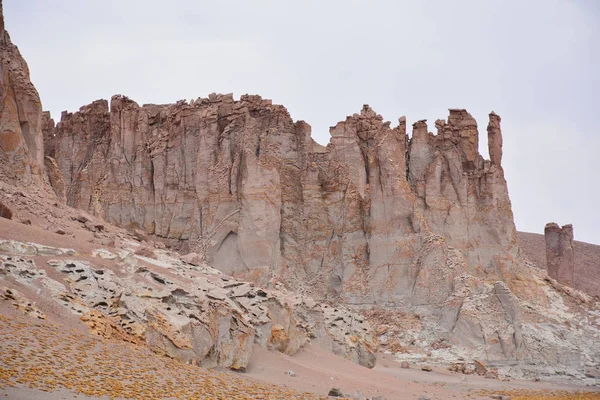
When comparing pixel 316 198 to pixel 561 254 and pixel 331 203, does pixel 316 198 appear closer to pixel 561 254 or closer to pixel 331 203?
pixel 331 203

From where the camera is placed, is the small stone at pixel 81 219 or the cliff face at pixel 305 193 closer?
the small stone at pixel 81 219

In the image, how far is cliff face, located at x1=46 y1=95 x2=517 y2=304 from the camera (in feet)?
145

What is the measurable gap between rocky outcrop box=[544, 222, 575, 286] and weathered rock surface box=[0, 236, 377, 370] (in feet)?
116

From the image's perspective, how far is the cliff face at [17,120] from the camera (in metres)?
28.3

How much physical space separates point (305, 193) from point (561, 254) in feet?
77.4

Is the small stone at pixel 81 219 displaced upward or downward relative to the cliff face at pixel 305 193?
downward

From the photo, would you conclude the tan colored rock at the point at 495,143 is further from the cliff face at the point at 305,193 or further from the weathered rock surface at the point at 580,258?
the weathered rock surface at the point at 580,258

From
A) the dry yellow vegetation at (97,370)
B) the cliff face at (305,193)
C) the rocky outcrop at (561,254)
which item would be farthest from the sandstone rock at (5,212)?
the rocky outcrop at (561,254)

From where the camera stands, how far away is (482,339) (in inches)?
1559

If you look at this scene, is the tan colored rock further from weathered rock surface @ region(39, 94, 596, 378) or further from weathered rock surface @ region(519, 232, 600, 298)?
weathered rock surface @ region(519, 232, 600, 298)

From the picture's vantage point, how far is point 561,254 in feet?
187

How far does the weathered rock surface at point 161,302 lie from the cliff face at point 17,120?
6.40 meters

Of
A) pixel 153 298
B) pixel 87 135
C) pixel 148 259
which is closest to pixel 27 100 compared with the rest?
pixel 148 259

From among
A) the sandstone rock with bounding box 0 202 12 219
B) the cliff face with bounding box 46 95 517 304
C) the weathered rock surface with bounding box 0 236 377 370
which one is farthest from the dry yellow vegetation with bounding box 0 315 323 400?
the cliff face with bounding box 46 95 517 304
